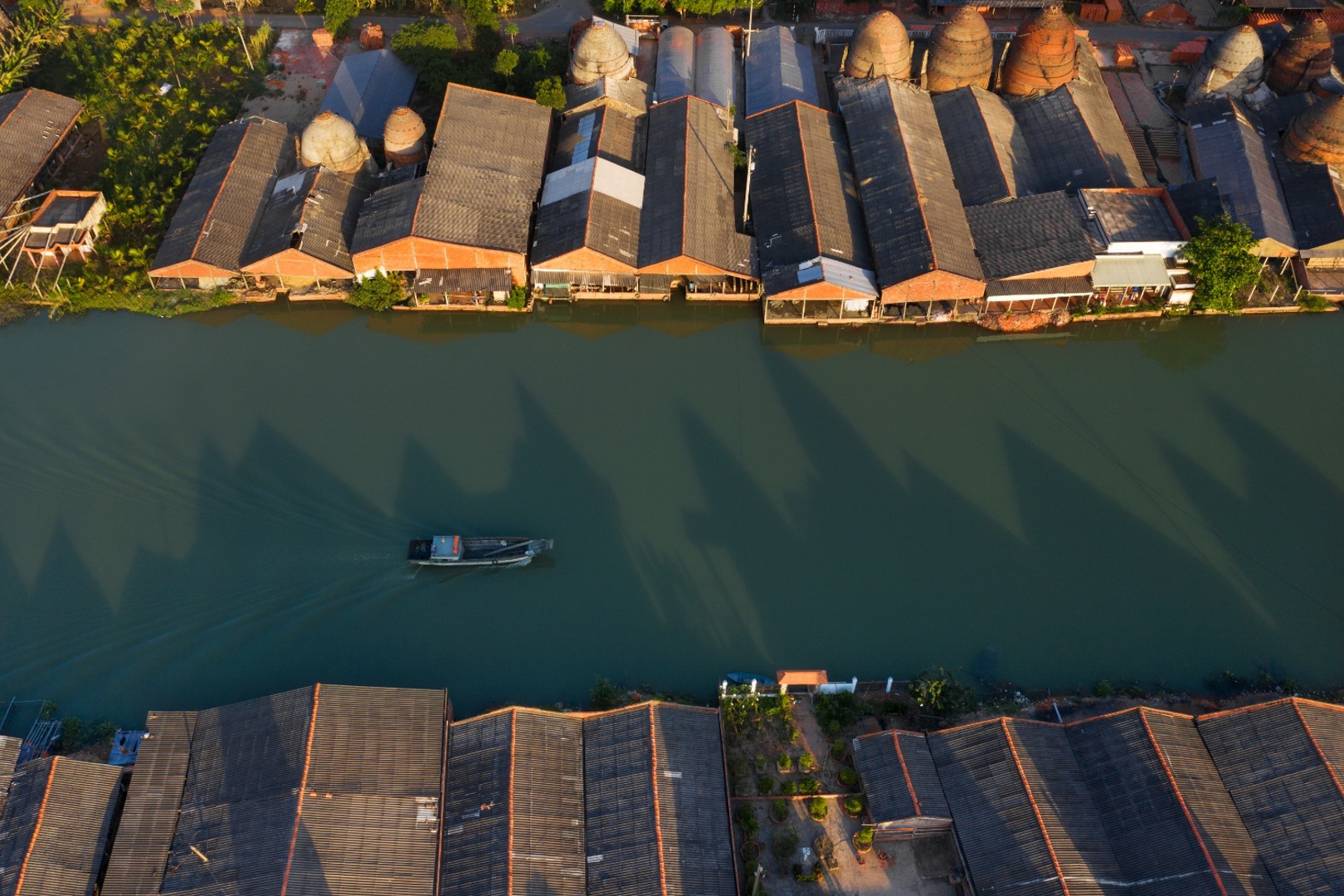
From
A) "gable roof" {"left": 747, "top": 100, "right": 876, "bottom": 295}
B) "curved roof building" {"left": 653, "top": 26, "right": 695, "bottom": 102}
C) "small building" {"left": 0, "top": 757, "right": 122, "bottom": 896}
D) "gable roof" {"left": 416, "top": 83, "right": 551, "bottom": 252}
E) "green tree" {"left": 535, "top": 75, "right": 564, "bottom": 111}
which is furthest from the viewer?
"curved roof building" {"left": 653, "top": 26, "right": 695, "bottom": 102}

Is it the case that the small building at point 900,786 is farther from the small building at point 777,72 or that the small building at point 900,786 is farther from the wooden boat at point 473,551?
the small building at point 777,72

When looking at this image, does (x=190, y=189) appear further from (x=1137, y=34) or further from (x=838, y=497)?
(x=1137, y=34)

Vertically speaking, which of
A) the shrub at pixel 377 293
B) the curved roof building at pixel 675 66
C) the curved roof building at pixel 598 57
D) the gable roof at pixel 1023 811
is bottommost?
the gable roof at pixel 1023 811

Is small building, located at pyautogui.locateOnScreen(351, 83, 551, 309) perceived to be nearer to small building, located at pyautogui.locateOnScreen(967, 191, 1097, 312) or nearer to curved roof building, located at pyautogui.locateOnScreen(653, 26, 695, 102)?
curved roof building, located at pyautogui.locateOnScreen(653, 26, 695, 102)

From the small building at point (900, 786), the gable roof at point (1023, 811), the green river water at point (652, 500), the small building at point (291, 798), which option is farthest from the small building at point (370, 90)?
the gable roof at point (1023, 811)

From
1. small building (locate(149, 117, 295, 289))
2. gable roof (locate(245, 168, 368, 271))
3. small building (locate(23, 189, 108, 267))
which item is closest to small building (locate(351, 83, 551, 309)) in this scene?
gable roof (locate(245, 168, 368, 271))

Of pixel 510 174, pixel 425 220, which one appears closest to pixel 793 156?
pixel 510 174

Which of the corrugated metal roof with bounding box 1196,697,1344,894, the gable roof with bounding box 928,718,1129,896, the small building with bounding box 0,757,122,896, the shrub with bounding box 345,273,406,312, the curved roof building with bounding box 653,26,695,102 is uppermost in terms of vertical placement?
the curved roof building with bounding box 653,26,695,102
